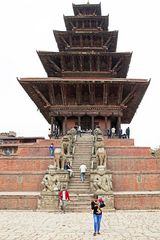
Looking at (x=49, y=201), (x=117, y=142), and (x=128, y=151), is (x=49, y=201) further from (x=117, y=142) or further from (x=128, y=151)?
(x=117, y=142)

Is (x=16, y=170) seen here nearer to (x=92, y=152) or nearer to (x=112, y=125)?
(x=92, y=152)

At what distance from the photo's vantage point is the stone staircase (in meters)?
16.0

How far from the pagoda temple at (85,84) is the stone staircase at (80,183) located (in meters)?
6.21

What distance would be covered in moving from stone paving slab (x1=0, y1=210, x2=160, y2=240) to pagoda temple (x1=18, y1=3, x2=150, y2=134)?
1749cm

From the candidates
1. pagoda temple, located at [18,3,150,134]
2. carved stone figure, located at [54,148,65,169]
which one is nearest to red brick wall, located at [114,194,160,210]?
carved stone figure, located at [54,148,65,169]

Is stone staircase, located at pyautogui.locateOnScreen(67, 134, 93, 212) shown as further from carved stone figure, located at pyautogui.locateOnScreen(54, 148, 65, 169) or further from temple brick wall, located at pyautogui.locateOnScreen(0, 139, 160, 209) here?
temple brick wall, located at pyautogui.locateOnScreen(0, 139, 160, 209)

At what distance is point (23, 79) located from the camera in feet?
94.5

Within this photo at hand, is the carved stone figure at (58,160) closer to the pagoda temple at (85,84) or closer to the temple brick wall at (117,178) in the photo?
the temple brick wall at (117,178)

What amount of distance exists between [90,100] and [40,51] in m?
6.72

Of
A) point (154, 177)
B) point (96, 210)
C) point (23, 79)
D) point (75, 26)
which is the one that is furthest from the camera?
point (75, 26)

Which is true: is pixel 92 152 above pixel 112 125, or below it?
below

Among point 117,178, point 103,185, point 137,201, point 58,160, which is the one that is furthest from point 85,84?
point 137,201

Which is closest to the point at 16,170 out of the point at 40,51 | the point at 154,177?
the point at 154,177

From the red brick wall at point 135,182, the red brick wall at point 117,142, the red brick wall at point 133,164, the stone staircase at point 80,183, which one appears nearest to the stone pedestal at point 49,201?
the stone staircase at point 80,183
